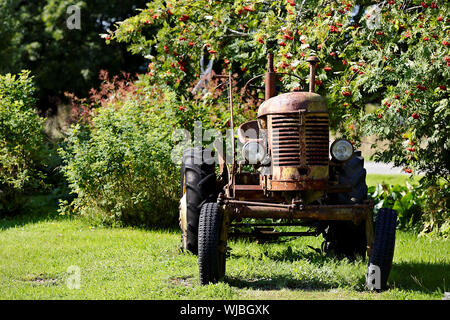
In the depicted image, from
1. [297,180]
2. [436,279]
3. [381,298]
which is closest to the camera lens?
[381,298]

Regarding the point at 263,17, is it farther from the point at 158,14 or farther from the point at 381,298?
the point at 381,298

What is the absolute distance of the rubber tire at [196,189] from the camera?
709 cm

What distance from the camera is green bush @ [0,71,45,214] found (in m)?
10.6

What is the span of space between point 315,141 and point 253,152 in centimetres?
57

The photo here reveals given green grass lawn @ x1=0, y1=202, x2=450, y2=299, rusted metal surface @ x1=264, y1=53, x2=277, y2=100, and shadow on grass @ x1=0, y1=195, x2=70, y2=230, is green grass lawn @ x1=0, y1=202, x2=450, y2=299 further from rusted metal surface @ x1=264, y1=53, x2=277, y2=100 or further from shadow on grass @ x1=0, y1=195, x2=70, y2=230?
rusted metal surface @ x1=264, y1=53, x2=277, y2=100

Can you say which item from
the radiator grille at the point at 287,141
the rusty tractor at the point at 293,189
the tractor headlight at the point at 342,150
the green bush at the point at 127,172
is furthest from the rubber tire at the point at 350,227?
the green bush at the point at 127,172

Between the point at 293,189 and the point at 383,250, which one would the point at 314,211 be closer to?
the point at 293,189

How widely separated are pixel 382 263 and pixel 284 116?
1531 millimetres

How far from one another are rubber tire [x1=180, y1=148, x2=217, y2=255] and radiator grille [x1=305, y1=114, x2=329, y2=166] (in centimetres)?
171

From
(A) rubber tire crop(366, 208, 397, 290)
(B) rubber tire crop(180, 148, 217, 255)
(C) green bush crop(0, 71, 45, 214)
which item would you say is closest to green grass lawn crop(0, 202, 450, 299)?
(A) rubber tire crop(366, 208, 397, 290)

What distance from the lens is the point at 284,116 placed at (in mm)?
5762

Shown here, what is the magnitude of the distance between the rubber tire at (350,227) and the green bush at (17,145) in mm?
5673

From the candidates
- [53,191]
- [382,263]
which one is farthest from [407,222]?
[53,191]

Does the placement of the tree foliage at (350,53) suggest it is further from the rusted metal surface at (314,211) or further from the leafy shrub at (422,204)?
the rusted metal surface at (314,211)
